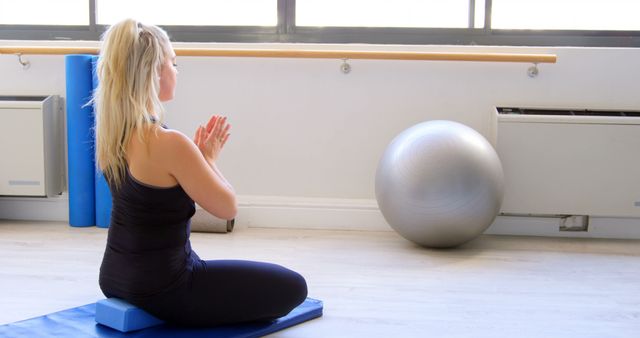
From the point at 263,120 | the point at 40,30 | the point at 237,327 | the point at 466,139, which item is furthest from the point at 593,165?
the point at 40,30

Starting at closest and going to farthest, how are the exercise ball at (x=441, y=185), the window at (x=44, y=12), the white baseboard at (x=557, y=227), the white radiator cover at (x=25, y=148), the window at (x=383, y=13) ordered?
the exercise ball at (x=441, y=185) < the white baseboard at (x=557, y=227) < the white radiator cover at (x=25, y=148) < the window at (x=383, y=13) < the window at (x=44, y=12)

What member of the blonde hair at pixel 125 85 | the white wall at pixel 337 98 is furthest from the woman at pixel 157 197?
the white wall at pixel 337 98

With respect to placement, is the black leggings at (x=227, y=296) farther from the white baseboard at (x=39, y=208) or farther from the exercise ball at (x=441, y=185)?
the white baseboard at (x=39, y=208)

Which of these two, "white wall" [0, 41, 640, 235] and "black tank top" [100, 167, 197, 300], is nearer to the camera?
"black tank top" [100, 167, 197, 300]

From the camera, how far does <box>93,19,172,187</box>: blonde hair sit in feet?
6.12

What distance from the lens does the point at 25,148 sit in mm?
3834

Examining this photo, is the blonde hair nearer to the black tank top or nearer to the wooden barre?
the black tank top

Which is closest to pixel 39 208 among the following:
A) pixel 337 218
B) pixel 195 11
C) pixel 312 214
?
pixel 195 11

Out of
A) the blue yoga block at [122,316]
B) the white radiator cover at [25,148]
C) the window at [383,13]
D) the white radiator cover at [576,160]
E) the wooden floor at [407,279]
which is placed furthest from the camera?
the window at [383,13]

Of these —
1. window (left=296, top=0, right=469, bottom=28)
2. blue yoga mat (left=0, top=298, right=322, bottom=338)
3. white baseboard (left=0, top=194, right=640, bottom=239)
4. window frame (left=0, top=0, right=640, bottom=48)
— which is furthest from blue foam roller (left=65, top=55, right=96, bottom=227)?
blue yoga mat (left=0, top=298, right=322, bottom=338)

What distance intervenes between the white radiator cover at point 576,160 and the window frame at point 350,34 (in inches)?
Answer: 19.2

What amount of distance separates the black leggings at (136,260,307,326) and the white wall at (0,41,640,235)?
181cm

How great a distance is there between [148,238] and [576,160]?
2.37 m

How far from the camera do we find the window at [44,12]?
4.13 m
